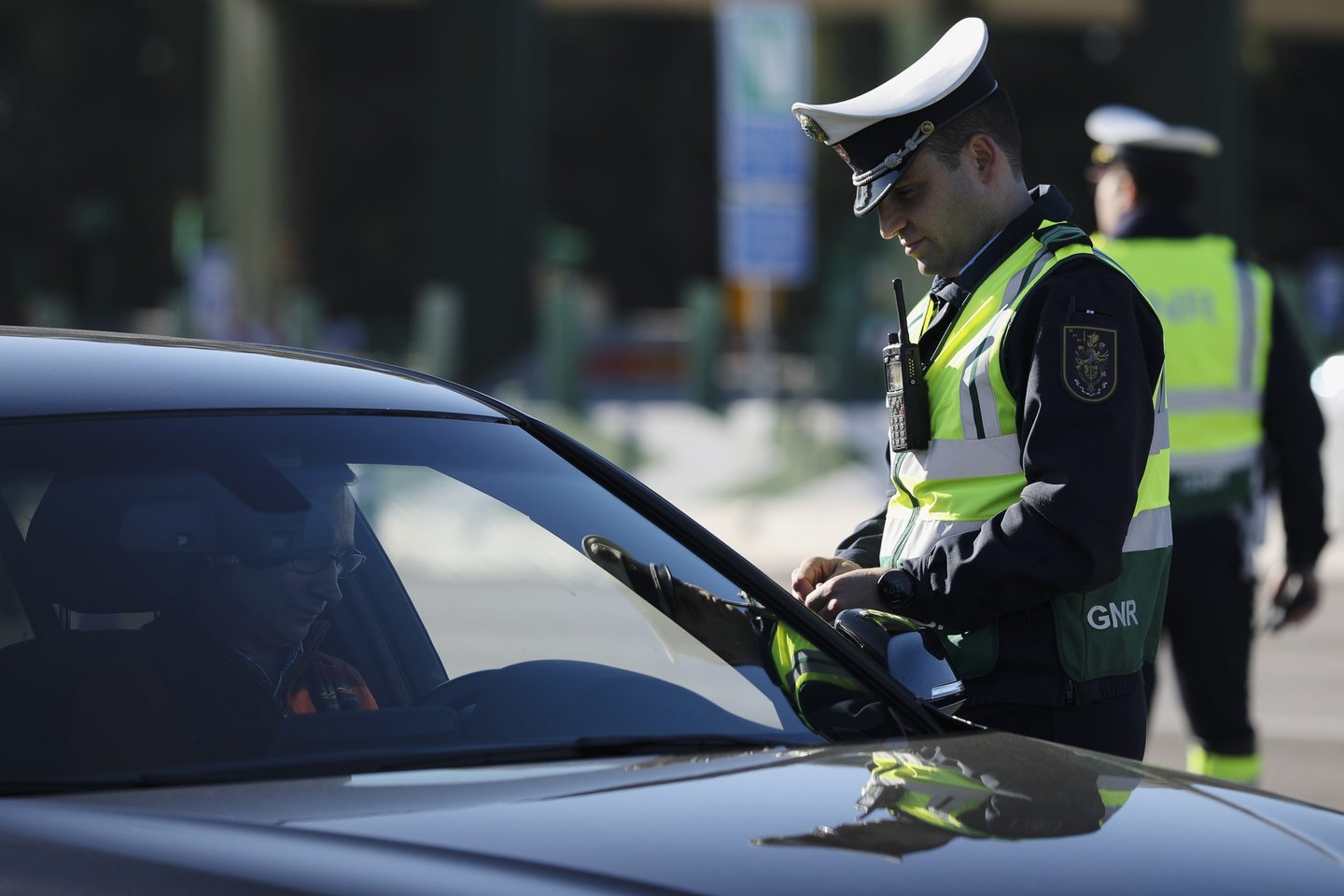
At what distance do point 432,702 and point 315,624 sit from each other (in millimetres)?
214

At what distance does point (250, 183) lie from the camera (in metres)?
26.5

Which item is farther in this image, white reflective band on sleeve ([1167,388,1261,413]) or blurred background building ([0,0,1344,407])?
blurred background building ([0,0,1344,407])

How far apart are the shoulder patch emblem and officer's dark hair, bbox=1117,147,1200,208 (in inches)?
82.7

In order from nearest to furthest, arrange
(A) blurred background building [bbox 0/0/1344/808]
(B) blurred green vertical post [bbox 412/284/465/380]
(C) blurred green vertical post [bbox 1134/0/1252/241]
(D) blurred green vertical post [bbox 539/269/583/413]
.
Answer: (A) blurred background building [bbox 0/0/1344/808]
(D) blurred green vertical post [bbox 539/269/583/413]
(B) blurred green vertical post [bbox 412/284/465/380]
(C) blurred green vertical post [bbox 1134/0/1252/241]

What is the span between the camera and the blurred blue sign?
13719 mm

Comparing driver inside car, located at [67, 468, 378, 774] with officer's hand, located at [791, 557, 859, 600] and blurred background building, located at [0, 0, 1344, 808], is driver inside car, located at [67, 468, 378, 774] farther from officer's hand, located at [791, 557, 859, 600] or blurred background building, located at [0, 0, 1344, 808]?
blurred background building, located at [0, 0, 1344, 808]

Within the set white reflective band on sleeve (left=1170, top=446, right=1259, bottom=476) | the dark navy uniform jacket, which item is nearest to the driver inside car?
the dark navy uniform jacket

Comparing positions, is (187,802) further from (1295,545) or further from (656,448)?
(656,448)

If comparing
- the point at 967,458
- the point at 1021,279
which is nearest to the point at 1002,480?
the point at 967,458

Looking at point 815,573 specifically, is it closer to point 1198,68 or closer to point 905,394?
point 905,394

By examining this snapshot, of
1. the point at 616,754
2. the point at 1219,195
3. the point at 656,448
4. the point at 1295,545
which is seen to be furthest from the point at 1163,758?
the point at 1219,195

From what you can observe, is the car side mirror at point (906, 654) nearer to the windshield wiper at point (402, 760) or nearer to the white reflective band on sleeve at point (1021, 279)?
the windshield wiper at point (402, 760)

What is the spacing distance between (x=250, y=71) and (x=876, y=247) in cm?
978

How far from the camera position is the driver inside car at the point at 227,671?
2.45 m
